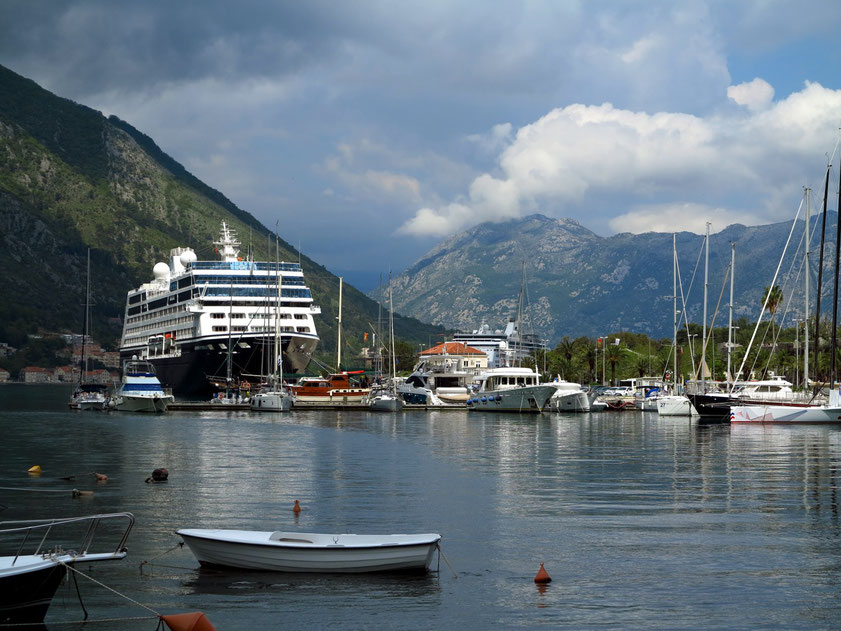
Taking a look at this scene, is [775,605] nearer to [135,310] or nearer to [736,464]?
[736,464]

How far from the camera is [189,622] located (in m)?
15.8

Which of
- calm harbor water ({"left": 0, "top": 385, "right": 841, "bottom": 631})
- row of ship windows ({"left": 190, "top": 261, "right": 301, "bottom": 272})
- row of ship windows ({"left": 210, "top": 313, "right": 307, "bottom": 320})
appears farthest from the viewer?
row of ship windows ({"left": 190, "top": 261, "right": 301, "bottom": 272})

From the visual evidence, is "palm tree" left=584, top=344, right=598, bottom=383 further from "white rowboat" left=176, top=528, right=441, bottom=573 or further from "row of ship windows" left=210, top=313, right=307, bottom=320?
"white rowboat" left=176, top=528, right=441, bottom=573

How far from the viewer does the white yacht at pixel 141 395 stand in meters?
86.9

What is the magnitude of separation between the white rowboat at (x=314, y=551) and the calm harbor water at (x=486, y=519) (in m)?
0.31

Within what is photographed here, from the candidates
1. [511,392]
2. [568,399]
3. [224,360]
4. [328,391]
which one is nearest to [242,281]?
[224,360]

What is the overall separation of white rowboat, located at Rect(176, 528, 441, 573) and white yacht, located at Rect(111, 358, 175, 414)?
69.1 metres

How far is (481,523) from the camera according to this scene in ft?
90.3

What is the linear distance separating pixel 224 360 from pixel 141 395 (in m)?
25.6

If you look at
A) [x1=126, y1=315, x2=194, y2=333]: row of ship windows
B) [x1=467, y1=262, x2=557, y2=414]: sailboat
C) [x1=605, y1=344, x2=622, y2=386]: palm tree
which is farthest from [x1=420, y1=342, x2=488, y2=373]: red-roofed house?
[x1=126, y1=315, x2=194, y2=333]: row of ship windows

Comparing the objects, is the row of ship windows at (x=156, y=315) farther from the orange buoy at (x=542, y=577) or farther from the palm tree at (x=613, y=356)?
the orange buoy at (x=542, y=577)

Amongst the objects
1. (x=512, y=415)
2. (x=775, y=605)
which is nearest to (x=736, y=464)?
(x=775, y=605)

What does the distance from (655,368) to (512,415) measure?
80.0 metres

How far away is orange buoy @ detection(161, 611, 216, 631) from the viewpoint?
15.7 m
